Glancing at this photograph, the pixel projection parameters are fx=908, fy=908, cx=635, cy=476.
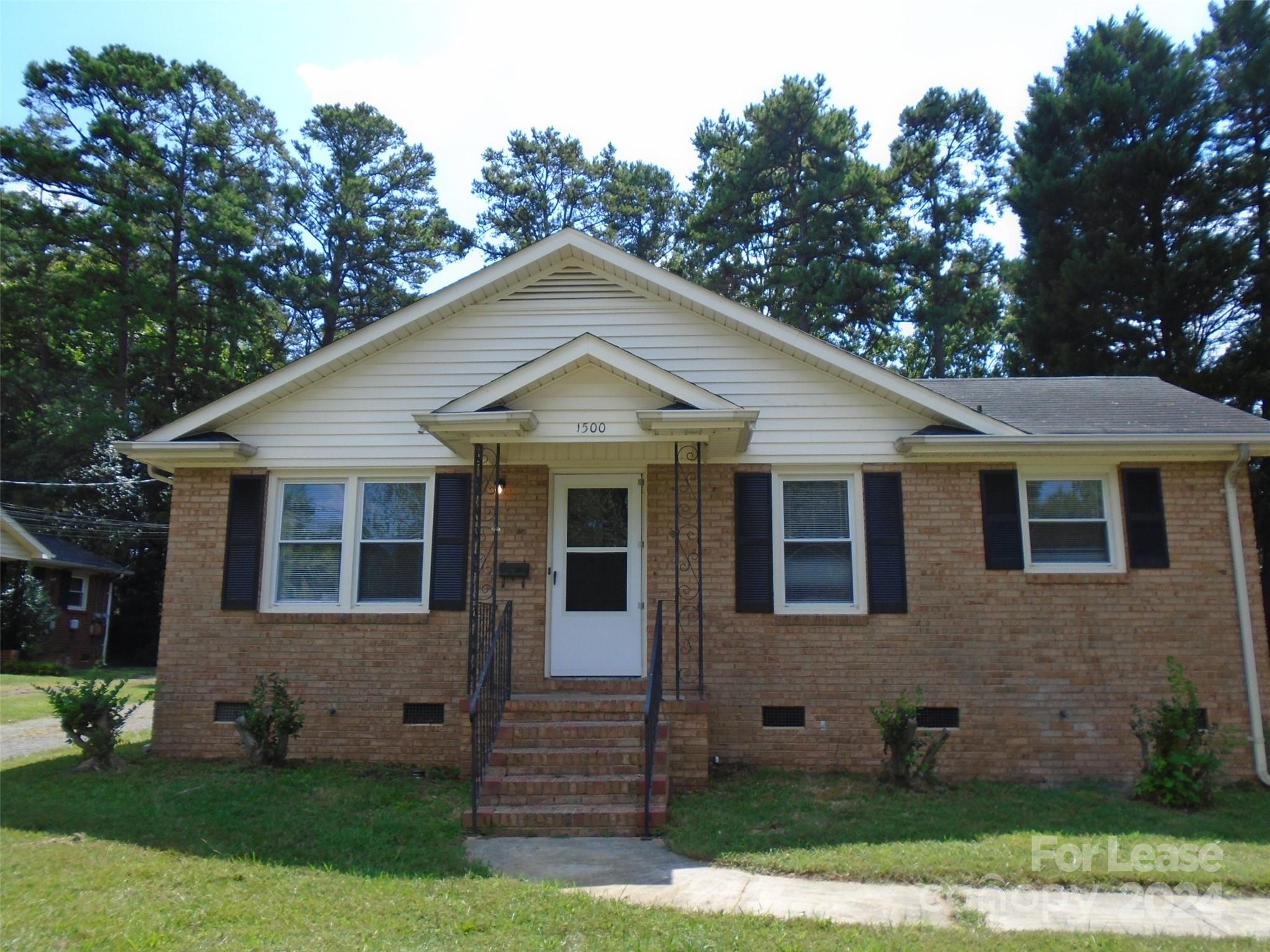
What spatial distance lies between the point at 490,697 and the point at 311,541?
3.23 metres

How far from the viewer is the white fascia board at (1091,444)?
9.25m

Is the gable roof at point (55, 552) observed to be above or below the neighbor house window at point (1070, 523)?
above

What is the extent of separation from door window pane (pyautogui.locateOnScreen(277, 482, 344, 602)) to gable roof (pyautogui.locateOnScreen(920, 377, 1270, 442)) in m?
7.24

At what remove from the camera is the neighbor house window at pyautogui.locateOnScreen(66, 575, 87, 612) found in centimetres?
2744

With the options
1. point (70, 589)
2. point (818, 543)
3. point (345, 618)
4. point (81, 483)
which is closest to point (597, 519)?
point (818, 543)

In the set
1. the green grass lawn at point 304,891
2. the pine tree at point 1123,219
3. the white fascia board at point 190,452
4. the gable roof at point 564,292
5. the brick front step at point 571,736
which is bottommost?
the green grass lawn at point 304,891

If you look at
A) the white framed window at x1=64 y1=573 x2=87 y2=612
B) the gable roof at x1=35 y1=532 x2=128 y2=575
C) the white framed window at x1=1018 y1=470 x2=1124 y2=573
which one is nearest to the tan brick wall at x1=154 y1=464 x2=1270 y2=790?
the white framed window at x1=1018 y1=470 x2=1124 y2=573

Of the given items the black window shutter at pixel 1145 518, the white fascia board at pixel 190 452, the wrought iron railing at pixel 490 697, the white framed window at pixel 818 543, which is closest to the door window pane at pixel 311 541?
the white fascia board at pixel 190 452

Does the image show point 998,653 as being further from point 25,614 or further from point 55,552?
point 55,552

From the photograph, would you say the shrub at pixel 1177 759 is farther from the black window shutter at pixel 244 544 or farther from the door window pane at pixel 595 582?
the black window shutter at pixel 244 544

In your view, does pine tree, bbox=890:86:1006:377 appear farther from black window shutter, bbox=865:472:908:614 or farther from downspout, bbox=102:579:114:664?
downspout, bbox=102:579:114:664

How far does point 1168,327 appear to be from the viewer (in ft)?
68.7

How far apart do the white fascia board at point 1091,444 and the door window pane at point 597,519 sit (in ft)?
9.99

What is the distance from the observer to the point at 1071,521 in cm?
966
